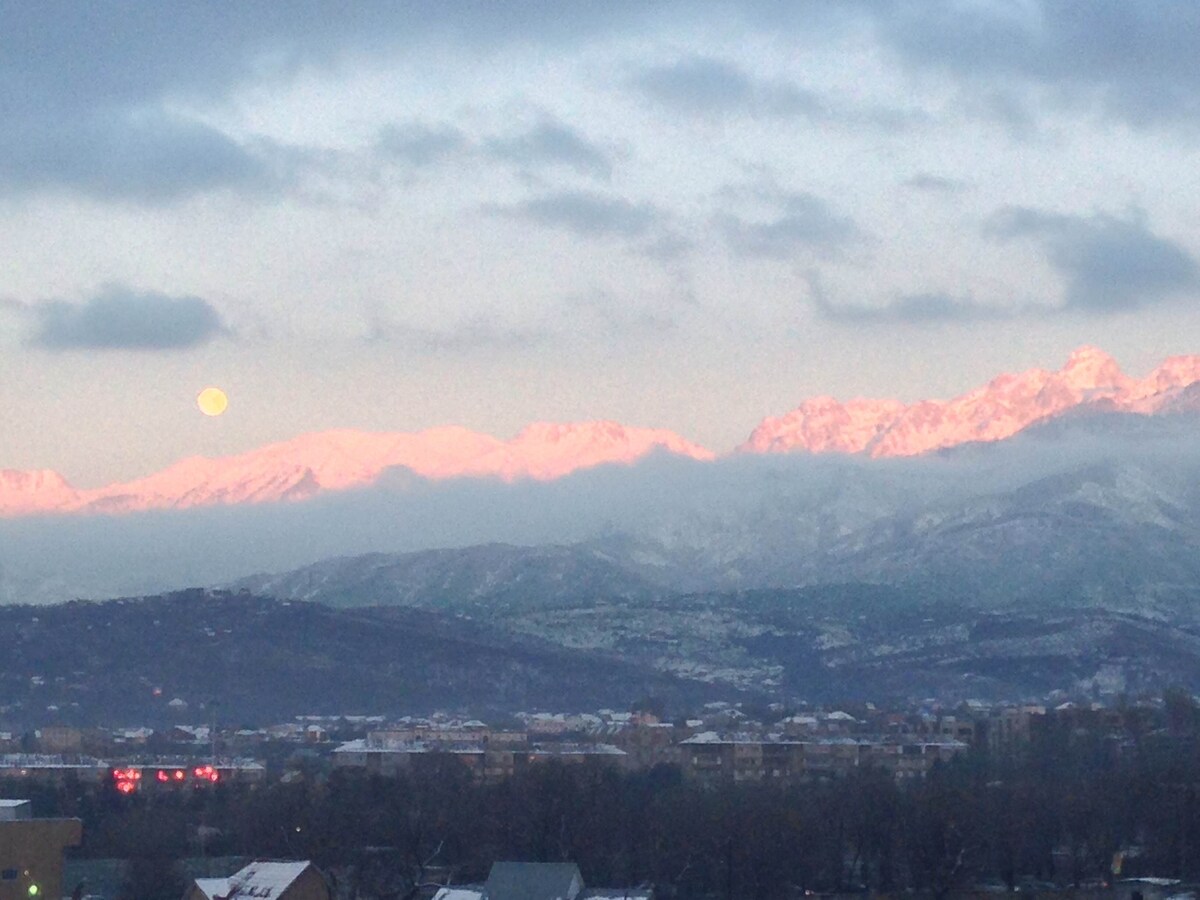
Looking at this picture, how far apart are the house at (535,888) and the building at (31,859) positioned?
10.8 metres

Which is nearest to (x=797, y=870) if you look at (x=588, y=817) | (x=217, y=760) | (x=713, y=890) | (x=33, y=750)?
(x=713, y=890)

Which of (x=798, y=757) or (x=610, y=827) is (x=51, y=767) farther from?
(x=610, y=827)

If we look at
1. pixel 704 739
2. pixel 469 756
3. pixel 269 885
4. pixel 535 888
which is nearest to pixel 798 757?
pixel 704 739

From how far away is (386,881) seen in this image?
77938 mm

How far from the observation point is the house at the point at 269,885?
64.6 m

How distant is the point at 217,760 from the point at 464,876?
59.0 m

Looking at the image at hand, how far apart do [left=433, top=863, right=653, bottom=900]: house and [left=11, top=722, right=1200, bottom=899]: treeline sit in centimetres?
446

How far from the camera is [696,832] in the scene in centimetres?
8312

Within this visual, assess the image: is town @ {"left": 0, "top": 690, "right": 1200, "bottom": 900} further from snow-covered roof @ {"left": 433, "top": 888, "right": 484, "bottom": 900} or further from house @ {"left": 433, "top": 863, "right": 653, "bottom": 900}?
snow-covered roof @ {"left": 433, "top": 888, "right": 484, "bottom": 900}

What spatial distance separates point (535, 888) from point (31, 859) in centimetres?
1452

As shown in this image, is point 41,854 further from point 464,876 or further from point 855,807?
point 855,807

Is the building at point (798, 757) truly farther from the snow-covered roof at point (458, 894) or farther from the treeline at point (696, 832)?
the snow-covered roof at point (458, 894)

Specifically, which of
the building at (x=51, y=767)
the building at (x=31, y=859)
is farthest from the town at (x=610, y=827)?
the building at (x=51, y=767)

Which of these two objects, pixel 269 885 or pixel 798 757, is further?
pixel 798 757
